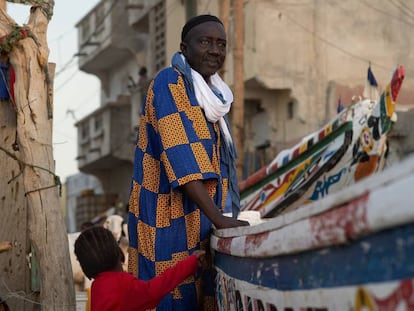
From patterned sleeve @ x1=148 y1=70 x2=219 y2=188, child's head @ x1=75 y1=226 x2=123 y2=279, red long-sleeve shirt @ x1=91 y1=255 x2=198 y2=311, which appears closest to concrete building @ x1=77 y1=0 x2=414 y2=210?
patterned sleeve @ x1=148 y1=70 x2=219 y2=188

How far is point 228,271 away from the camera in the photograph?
3.40 meters

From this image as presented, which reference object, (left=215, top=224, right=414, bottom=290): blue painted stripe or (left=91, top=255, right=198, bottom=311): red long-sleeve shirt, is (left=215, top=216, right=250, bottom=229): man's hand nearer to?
(left=91, top=255, right=198, bottom=311): red long-sleeve shirt

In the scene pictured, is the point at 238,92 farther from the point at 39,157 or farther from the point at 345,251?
the point at 345,251

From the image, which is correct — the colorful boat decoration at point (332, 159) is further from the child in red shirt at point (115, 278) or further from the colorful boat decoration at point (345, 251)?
the colorful boat decoration at point (345, 251)

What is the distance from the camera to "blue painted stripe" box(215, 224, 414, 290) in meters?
1.73

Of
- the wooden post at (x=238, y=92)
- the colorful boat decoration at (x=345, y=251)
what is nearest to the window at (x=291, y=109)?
the wooden post at (x=238, y=92)

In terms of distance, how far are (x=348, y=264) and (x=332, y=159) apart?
9470 millimetres

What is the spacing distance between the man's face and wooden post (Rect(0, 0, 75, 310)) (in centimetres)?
133

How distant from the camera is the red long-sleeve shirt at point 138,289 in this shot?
361 cm

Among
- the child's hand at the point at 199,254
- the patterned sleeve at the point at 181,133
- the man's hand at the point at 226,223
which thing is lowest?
the child's hand at the point at 199,254

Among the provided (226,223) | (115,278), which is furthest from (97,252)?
(226,223)

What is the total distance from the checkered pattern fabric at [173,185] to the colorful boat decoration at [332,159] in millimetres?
6718

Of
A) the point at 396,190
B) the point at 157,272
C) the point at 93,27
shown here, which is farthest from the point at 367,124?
the point at 93,27

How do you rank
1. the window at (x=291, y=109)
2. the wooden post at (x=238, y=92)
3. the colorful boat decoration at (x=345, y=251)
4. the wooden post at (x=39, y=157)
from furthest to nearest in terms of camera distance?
the window at (x=291, y=109), the wooden post at (x=238, y=92), the wooden post at (x=39, y=157), the colorful boat decoration at (x=345, y=251)
